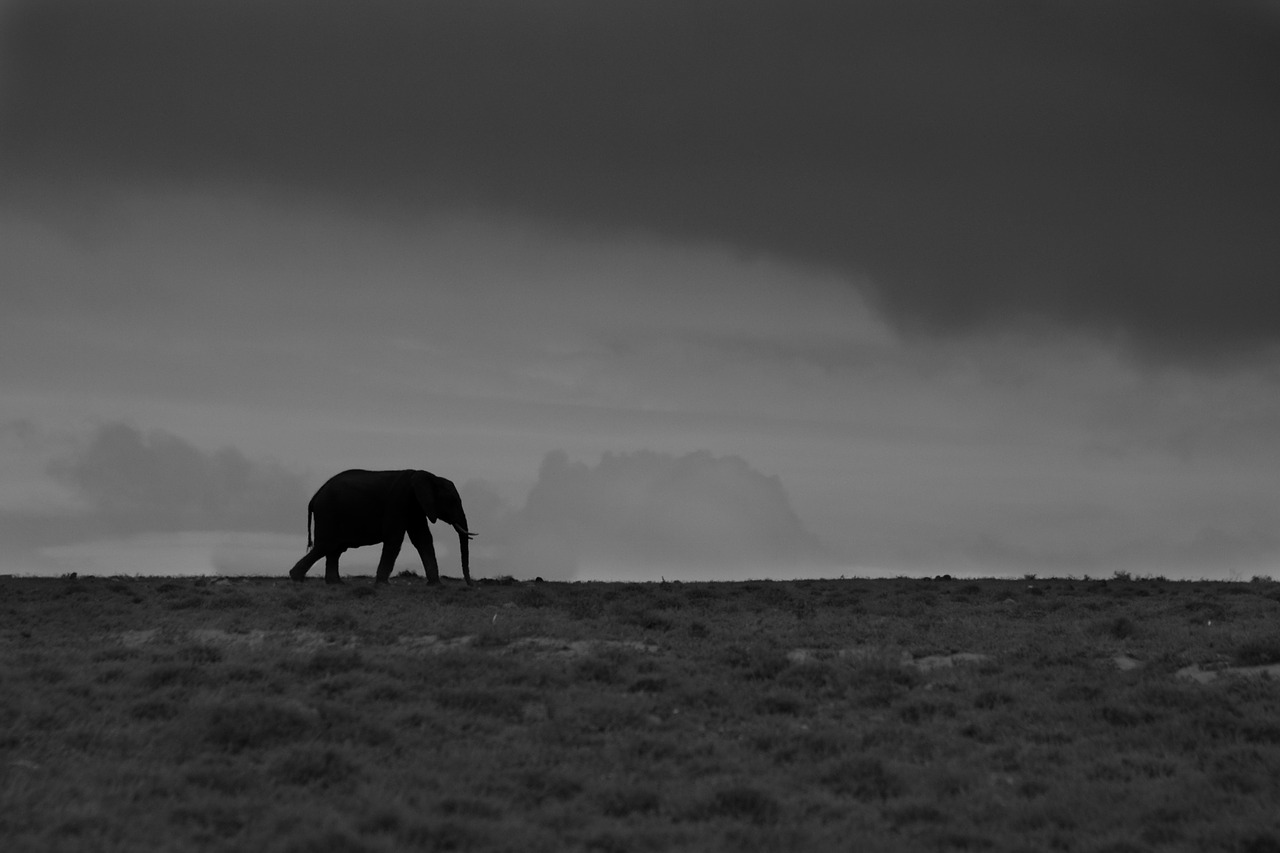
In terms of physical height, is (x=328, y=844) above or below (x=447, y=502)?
below

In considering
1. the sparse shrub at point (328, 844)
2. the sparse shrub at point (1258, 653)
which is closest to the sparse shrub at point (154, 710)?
the sparse shrub at point (328, 844)

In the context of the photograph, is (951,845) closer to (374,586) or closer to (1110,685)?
(1110,685)

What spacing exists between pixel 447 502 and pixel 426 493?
0.94 metres

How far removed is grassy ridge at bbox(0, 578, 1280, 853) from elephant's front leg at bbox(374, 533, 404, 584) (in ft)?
30.1

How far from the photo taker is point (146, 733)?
15.3 meters

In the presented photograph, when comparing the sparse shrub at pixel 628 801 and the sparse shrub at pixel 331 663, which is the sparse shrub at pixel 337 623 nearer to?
the sparse shrub at pixel 331 663

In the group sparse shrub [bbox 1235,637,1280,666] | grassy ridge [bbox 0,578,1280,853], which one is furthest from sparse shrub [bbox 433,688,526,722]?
sparse shrub [bbox 1235,637,1280,666]

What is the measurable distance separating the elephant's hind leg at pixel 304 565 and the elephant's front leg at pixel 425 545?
2.77m

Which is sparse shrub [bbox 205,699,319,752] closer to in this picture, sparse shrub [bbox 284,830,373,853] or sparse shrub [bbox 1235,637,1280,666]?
sparse shrub [bbox 284,830,373,853]

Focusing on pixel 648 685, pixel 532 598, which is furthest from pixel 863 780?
pixel 532 598

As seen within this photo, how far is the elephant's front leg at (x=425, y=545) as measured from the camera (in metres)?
35.6

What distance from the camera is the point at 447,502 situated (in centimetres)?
3666

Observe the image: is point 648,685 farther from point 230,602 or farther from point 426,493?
point 426,493

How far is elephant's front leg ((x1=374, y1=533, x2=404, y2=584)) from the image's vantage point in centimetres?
3575
